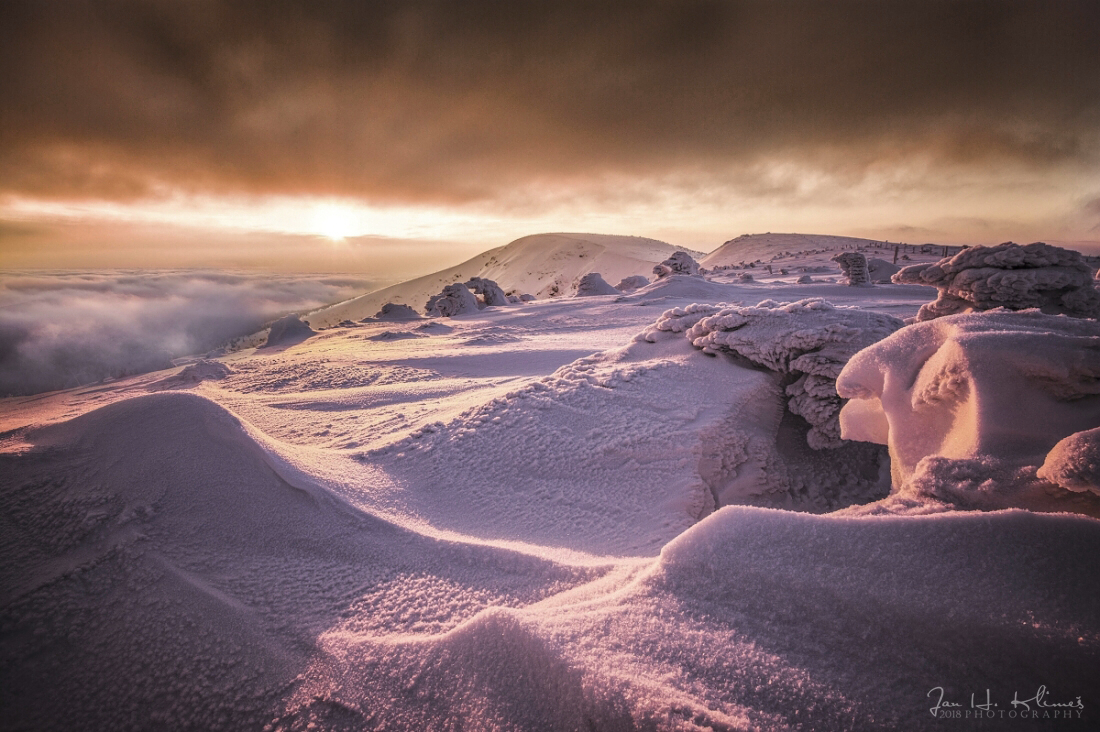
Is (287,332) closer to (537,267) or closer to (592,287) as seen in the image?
(592,287)

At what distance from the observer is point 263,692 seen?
1.23 meters

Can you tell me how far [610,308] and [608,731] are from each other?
36.5ft

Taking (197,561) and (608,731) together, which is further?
(197,561)

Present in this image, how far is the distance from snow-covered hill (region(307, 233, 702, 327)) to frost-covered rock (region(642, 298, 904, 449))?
94.8 feet

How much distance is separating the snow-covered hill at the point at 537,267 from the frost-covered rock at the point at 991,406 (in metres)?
30.9

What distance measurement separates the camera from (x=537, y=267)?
4100 centimetres

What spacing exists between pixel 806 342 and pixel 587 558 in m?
2.97

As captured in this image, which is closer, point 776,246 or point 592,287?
point 592,287

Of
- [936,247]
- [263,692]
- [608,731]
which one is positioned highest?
[936,247]

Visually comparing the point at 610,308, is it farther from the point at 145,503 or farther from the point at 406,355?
the point at 145,503

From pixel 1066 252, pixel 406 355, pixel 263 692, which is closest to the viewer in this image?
pixel 263 692

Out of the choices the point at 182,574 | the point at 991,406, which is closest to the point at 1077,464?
the point at 991,406

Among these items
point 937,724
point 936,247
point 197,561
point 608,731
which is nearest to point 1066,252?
point 937,724

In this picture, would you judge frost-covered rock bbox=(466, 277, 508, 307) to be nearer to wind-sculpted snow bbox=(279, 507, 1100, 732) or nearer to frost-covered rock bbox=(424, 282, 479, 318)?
frost-covered rock bbox=(424, 282, 479, 318)
